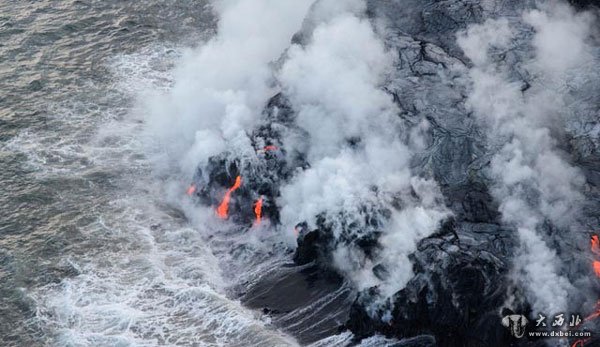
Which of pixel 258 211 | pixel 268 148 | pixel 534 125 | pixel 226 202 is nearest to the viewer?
pixel 534 125

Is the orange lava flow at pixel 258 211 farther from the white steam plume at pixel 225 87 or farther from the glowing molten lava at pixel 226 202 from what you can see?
the white steam plume at pixel 225 87

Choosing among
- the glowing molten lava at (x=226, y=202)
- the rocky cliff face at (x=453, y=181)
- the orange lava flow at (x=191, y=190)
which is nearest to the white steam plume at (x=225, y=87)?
the orange lava flow at (x=191, y=190)

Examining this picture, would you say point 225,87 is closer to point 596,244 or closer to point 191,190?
point 191,190

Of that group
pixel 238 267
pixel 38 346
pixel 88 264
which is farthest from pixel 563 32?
pixel 38 346

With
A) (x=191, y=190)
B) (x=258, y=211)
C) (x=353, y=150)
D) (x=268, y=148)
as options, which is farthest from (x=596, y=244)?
(x=191, y=190)

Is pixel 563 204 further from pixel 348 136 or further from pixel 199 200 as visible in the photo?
pixel 199 200
